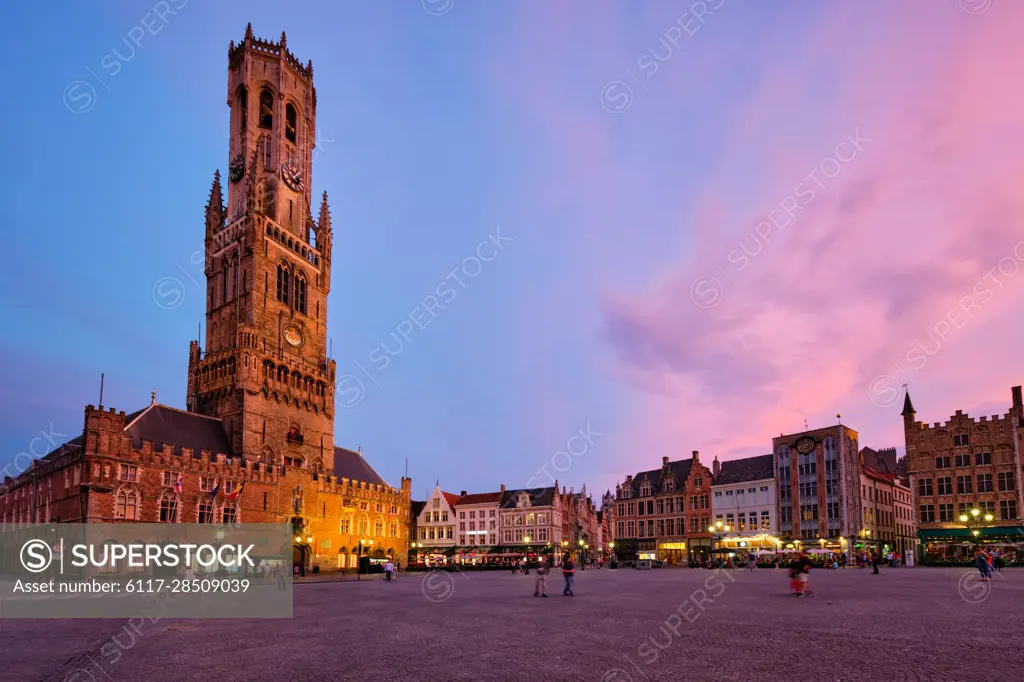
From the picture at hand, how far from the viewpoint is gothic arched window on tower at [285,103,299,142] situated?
255ft

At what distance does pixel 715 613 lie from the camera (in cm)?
1697

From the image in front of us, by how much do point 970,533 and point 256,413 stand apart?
209ft

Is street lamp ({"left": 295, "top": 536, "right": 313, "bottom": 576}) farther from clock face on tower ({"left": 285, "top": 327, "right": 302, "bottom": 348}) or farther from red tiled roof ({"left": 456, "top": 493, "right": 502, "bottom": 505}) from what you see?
red tiled roof ({"left": 456, "top": 493, "right": 502, "bottom": 505})

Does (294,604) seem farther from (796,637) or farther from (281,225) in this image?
(281,225)

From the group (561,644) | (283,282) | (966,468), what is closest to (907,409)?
(966,468)

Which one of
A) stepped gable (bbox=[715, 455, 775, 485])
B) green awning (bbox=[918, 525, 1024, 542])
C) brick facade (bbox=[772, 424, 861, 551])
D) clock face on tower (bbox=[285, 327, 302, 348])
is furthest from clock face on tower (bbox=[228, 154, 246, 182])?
green awning (bbox=[918, 525, 1024, 542])

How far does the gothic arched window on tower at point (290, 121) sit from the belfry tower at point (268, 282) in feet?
0.37

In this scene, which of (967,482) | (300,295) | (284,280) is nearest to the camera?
(967,482)

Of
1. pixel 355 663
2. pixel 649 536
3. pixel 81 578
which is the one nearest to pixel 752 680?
pixel 355 663

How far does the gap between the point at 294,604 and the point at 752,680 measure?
1863cm

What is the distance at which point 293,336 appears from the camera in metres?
68.9

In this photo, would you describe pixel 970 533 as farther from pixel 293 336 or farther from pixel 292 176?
pixel 292 176

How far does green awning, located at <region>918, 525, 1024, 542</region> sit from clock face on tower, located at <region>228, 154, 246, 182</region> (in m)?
75.1

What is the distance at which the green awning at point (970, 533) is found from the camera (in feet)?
196
